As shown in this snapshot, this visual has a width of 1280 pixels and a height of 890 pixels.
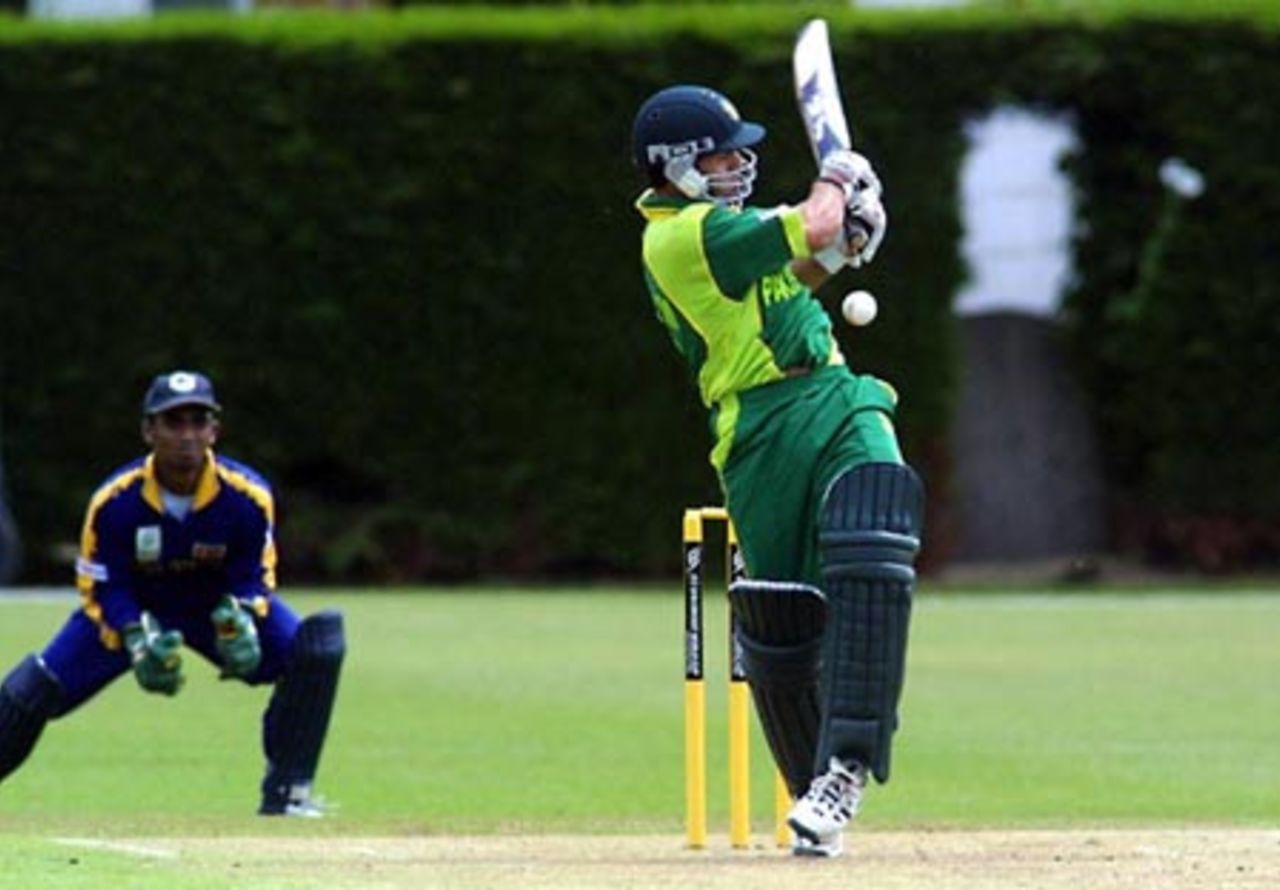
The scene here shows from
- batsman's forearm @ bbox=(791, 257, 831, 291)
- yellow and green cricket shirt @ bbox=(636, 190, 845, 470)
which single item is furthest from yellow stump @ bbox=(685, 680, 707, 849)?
batsman's forearm @ bbox=(791, 257, 831, 291)

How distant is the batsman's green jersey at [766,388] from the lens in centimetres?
932

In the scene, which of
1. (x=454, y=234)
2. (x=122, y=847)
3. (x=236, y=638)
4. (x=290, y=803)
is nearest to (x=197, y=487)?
(x=236, y=638)

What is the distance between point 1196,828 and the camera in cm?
1119

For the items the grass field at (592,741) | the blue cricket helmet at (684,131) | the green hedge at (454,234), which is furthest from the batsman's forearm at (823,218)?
the green hedge at (454,234)

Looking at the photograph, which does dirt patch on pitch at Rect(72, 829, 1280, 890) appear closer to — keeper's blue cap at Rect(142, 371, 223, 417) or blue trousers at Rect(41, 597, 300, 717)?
blue trousers at Rect(41, 597, 300, 717)

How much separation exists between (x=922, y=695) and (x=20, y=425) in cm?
1024

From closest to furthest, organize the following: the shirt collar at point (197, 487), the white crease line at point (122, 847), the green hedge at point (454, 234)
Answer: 1. the white crease line at point (122, 847)
2. the shirt collar at point (197, 487)
3. the green hedge at point (454, 234)

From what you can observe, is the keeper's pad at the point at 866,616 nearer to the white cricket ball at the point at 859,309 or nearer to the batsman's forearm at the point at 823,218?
the white cricket ball at the point at 859,309

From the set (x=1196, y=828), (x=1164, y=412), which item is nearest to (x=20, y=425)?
(x=1164, y=412)

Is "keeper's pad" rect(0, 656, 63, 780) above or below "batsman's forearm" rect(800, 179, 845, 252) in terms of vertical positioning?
below

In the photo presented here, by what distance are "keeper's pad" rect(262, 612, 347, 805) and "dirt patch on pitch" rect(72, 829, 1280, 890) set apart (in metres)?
1.09

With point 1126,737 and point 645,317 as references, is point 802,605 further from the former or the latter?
point 645,317

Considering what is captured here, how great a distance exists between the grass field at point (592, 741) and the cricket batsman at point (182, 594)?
42cm

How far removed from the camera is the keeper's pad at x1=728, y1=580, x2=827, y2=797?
955cm
